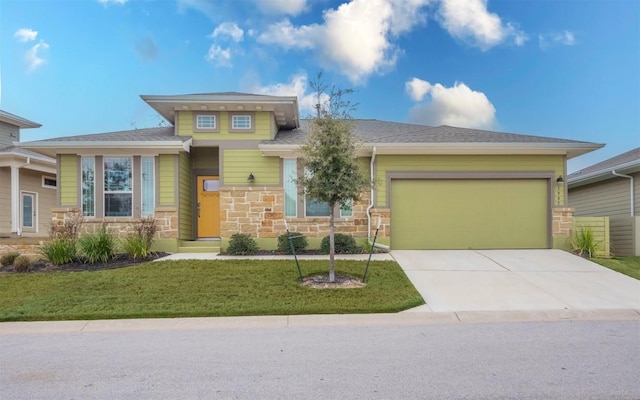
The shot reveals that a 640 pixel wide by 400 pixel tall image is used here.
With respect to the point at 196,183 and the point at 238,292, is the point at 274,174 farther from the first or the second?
the point at 238,292

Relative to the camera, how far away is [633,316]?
6.74m

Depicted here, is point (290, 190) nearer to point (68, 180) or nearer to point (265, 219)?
point (265, 219)

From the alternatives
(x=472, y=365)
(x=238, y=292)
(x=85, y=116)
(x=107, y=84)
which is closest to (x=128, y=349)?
(x=238, y=292)

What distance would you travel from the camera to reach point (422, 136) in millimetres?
13188

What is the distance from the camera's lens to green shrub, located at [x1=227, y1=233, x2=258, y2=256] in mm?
11922

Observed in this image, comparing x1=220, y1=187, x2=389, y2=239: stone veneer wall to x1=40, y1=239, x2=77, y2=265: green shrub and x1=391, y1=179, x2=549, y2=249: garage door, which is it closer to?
x1=391, y1=179, x2=549, y2=249: garage door

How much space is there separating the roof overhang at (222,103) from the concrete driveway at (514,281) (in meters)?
5.61

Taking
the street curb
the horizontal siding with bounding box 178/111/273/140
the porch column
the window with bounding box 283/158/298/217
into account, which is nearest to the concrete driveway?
the street curb

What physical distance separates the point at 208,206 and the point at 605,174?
14.0 metres

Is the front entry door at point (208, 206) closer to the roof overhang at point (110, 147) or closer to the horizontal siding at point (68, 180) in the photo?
the roof overhang at point (110, 147)

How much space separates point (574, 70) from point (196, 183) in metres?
15.3

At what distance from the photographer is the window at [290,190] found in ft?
41.9

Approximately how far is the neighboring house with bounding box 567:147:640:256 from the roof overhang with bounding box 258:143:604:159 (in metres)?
2.83

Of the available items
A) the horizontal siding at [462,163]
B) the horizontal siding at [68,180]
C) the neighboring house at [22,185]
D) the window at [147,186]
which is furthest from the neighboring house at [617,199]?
the neighboring house at [22,185]
